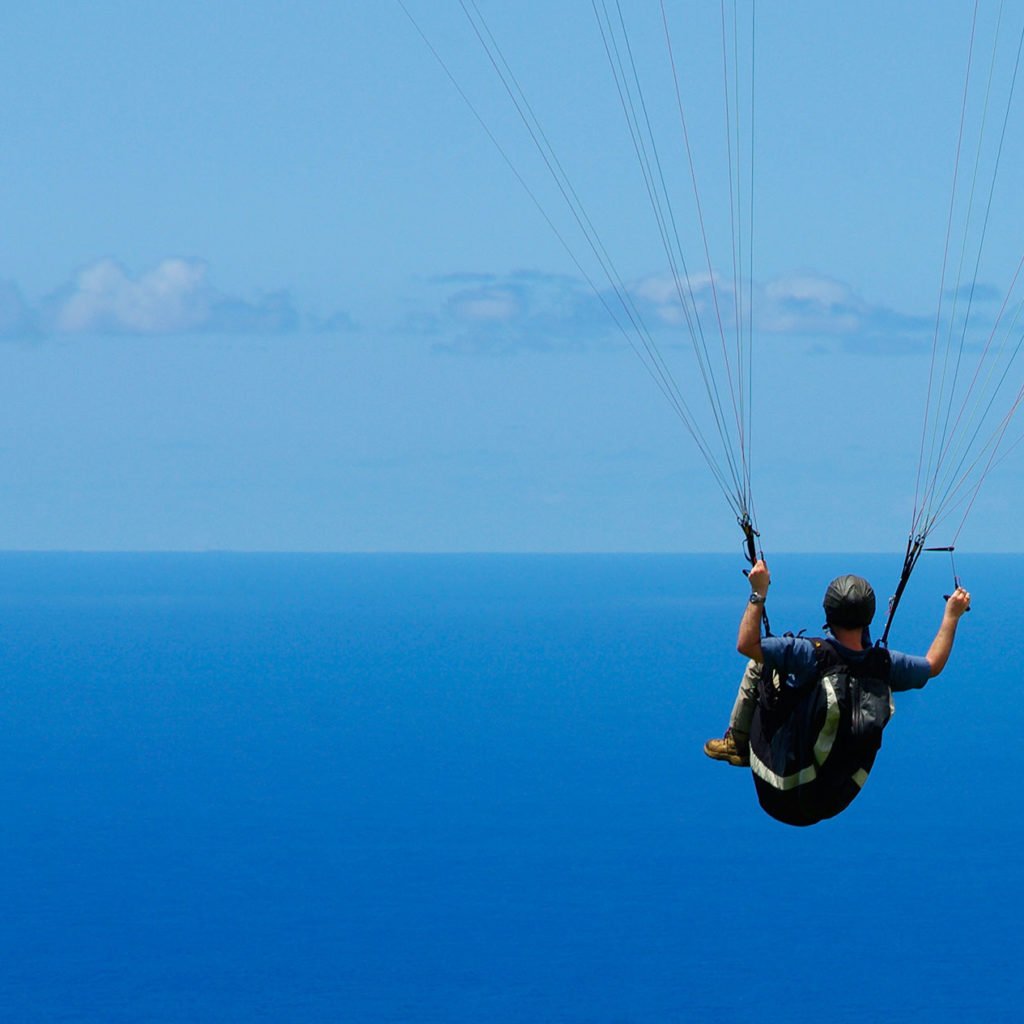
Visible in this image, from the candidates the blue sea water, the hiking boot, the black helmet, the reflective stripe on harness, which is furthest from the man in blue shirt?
the blue sea water

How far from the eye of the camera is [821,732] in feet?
39.5

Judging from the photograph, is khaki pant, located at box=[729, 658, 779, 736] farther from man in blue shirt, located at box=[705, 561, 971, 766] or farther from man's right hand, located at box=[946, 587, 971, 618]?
man's right hand, located at box=[946, 587, 971, 618]

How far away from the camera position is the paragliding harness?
11.9 m

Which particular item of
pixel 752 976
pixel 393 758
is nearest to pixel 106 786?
pixel 393 758

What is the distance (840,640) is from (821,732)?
Result: 704 millimetres

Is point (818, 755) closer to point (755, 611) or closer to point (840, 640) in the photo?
point (840, 640)

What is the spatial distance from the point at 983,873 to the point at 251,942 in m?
52.2

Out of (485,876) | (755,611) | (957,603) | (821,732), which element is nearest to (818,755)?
(821,732)

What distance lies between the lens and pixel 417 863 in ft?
406

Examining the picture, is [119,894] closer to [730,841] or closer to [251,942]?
[251,942]

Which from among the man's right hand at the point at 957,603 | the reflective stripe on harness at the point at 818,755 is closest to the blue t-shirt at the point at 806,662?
the reflective stripe on harness at the point at 818,755

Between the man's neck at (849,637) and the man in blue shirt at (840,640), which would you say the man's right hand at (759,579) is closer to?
the man in blue shirt at (840,640)

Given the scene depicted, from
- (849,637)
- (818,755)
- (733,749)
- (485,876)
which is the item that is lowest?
(818,755)

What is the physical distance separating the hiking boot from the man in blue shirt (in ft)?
1.90
